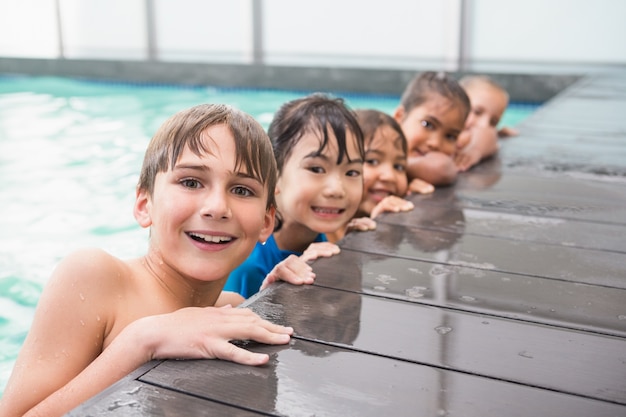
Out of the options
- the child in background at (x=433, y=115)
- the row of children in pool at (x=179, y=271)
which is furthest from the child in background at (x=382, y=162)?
the row of children in pool at (x=179, y=271)

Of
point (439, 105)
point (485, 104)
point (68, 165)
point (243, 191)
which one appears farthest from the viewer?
point (68, 165)

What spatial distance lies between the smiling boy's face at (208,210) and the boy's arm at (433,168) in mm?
1586

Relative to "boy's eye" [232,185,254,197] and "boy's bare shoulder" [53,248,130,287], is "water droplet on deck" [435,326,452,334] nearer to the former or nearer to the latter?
"boy's eye" [232,185,254,197]

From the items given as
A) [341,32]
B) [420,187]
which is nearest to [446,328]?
[420,187]

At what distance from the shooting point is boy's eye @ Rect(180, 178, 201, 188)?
5.52 ft

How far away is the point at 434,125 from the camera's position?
3.49 meters

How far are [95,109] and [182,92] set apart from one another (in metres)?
1.53

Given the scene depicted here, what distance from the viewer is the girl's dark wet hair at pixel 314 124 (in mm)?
2447

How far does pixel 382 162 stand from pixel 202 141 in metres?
1.45

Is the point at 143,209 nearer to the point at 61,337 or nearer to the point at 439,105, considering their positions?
the point at 61,337

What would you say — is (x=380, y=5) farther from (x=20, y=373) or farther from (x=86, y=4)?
(x=20, y=373)

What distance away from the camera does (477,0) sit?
34.6ft

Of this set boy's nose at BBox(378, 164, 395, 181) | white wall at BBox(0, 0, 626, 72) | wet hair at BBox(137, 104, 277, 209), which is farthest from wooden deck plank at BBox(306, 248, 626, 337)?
white wall at BBox(0, 0, 626, 72)

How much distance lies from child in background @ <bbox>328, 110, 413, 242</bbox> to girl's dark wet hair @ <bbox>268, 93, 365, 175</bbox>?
1.38ft
